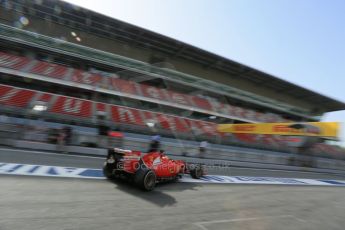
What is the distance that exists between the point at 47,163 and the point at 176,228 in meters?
7.50

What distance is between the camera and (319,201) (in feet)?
35.7

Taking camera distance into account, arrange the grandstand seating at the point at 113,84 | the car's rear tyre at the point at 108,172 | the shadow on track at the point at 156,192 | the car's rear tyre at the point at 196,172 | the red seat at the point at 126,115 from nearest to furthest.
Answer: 1. the shadow on track at the point at 156,192
2. the car's rear tyre at the point at 108,172
3. the car's rear tyre at the point at 196,172
4. the grandstand seating at the point at 113,84
5. the red seat at the point at 126,115

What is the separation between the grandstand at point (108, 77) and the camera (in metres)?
24.2

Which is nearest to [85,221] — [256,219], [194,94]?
[256,219]

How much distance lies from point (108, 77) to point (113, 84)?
A: 1.66 metres

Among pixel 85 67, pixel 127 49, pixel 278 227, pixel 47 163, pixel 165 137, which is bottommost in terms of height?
pixel 278 227

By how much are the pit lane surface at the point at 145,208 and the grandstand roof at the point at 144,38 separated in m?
24.3

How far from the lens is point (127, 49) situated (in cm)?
3334

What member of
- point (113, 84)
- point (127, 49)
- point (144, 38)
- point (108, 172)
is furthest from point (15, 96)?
point (108, 172)

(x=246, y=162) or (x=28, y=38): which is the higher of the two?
(x=28, y=38)

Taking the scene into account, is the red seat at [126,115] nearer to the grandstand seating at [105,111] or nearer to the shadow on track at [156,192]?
the grandstand seating at [105,111]

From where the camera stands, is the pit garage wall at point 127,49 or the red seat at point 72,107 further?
the pit garage wall at point 127,49

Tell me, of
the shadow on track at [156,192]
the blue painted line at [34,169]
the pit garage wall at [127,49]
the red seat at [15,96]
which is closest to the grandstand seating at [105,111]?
the red seat at [15,96]

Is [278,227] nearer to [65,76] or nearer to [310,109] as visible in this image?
[65,76]
